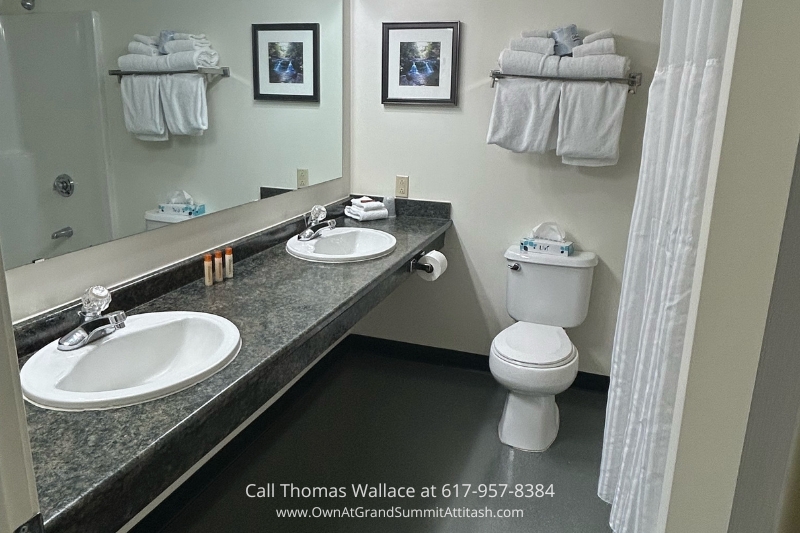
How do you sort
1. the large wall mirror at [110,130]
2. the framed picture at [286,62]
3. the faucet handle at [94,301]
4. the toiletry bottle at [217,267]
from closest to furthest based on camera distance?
1. the large wall mirror at [110,130]
2. the faucet handle at [94,301]
3. the toiletry bottle at [217,267]
4. the framed picture at [286,62]

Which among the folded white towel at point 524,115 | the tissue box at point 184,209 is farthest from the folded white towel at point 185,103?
the folded white towel at point 524,115

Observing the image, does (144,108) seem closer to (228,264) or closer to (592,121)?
(228,264)

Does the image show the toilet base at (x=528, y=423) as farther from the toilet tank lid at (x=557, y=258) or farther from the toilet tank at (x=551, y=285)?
the toilet tank lid at (x=557, y=258)

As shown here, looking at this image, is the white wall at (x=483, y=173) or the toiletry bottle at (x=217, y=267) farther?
the white wall at (x=483, y=173)

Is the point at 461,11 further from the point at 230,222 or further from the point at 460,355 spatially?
the point at 460,355

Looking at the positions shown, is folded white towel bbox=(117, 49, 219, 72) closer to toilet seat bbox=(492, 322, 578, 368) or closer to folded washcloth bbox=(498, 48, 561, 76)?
folded washcloth bbox=(498, 48, 561, 76)

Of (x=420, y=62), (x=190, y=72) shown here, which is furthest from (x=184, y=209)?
(x=420, y=62)

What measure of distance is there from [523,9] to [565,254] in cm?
113

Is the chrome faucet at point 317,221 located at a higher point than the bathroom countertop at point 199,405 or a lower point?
higher

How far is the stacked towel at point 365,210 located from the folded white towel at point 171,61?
1045 millimetres

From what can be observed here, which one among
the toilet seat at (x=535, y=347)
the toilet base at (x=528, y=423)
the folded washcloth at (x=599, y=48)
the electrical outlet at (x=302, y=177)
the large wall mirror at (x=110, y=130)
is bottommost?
the toilet base at (x=528, y=423)

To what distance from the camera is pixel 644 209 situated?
139cm

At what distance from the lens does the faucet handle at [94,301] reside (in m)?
1.54

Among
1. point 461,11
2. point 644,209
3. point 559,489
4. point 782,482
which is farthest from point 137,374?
point 461,11
